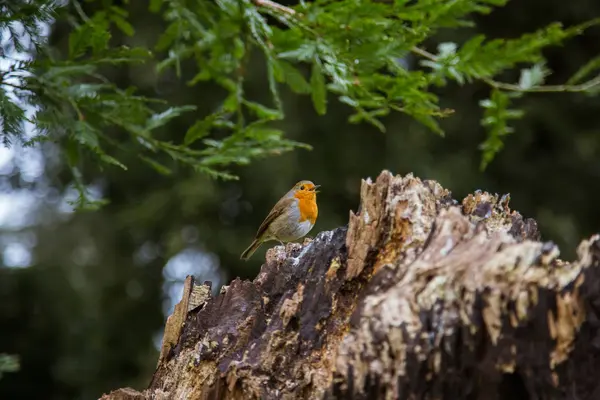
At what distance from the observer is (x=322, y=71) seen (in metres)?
3.41

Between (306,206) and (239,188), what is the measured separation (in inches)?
94.1

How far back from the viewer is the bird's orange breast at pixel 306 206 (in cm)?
577

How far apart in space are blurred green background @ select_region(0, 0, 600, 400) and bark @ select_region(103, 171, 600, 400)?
470cm

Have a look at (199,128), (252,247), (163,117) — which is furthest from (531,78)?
(252,247)

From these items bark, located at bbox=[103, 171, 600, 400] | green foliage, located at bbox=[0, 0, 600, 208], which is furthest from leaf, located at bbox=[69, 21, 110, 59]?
bark, located at bbox=[103, 171, 600, 400]

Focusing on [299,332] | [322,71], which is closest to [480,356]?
[299,332]

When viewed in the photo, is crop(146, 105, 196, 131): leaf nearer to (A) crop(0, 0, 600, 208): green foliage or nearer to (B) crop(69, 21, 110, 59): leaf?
(A) crop(0, 0, 600, 208): green foliage

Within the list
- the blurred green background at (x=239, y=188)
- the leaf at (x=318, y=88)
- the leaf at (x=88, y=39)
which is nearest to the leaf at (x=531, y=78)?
the leaf at (x=318, y=88)

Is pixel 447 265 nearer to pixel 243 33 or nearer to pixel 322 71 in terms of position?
pixel 322 71

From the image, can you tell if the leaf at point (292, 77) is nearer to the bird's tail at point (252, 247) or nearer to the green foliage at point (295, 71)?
the green foliage at point (295, 71)

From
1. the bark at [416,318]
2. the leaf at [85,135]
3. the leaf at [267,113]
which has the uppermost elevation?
the leaf at [267,113]

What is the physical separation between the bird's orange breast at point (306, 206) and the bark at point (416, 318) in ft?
9.59

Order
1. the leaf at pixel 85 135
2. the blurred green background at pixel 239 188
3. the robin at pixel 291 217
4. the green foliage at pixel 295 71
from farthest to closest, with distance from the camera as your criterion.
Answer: the blurred green background at pixel 239 188 < the robin at pixel 291 217 < the leaf at pixel 85 135 < the green foliage at pixel 295 71

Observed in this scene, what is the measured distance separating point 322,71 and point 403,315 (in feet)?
4.92
